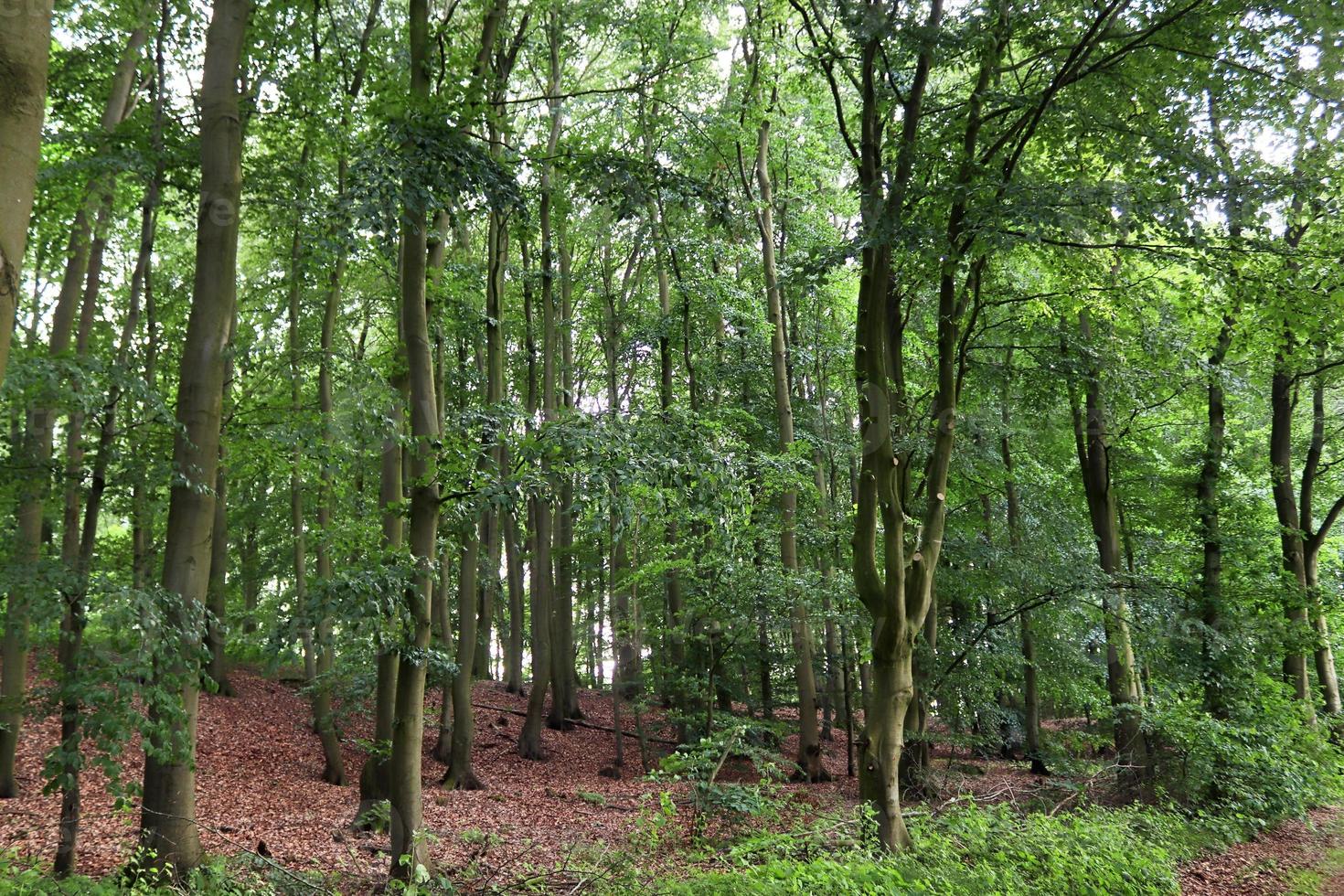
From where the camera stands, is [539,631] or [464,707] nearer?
[464,707]

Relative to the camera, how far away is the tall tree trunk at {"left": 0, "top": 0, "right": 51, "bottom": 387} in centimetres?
175

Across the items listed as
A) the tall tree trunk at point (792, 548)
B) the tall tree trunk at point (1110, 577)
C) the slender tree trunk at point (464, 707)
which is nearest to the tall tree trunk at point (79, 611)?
the slender tree trunk at point (464, 707)

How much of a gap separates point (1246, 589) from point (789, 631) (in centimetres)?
722

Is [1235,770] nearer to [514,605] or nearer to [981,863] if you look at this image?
[981,863]

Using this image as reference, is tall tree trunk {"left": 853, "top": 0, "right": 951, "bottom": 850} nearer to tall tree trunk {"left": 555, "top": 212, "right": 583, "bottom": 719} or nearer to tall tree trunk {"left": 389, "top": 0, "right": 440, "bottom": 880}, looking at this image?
tall tree trunk {"left": 389, "top": 0, "right": 440, "bottom": 880}

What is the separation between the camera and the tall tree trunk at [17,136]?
5.75 feet

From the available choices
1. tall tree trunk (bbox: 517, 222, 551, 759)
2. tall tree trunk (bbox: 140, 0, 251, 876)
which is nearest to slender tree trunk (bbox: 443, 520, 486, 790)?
tall tree trunk (bbox: 517, 222, 551, 759)

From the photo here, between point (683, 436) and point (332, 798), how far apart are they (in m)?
8.06

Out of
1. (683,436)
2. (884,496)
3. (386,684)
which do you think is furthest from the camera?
(386,684)

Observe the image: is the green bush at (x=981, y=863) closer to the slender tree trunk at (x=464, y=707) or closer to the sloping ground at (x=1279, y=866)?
the sloping ground at (x=1279, y=866)

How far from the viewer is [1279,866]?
8.59 m

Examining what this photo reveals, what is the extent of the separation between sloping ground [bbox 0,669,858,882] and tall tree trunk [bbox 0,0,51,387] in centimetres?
424

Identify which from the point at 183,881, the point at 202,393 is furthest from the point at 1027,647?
the point at 202,393

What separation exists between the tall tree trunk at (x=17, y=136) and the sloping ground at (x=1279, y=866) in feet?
30.5
